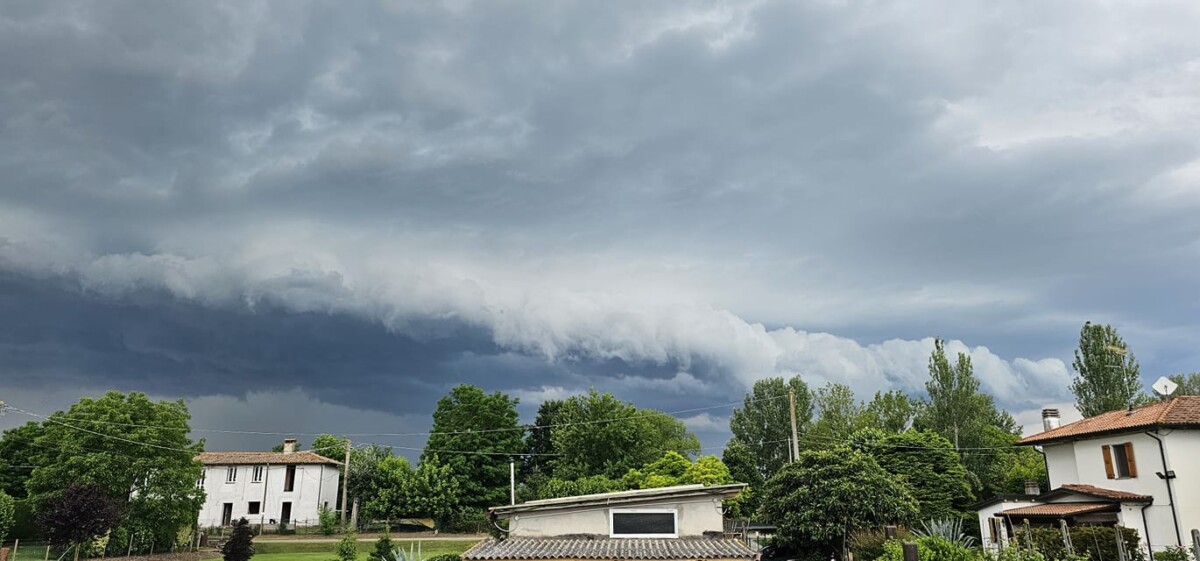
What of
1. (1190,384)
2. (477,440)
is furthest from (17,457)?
(1190,384)

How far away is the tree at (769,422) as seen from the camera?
59.4 metres

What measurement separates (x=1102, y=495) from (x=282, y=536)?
144 ft

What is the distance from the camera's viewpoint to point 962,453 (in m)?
46.4

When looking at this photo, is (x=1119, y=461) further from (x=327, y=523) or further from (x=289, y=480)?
(x=289, y=480)

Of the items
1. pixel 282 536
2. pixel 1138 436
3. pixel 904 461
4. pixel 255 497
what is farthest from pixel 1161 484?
pixel 255 497

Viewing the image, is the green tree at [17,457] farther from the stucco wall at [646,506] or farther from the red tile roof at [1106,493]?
the red tile roof at [1106,493]

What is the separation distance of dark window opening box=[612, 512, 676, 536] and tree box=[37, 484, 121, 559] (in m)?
28.2

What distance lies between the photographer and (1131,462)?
27.8m

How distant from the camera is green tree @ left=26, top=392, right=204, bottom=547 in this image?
3803cm

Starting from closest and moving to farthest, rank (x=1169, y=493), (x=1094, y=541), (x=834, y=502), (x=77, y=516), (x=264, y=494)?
(x=1094, y=541) → (x=1169, y=493) → (x=834, y=502) → (x=77, y=516) → (x=264, y=494)

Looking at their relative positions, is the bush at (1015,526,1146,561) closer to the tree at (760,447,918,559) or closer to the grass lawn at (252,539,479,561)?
the tree at (760,447,918,559)

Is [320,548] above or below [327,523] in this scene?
below

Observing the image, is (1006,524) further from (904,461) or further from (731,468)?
(731,468)

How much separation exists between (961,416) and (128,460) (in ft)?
166
